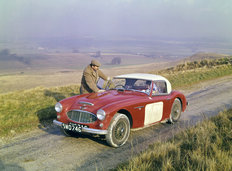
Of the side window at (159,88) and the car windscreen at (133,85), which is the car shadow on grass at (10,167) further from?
the side window at (159,88)

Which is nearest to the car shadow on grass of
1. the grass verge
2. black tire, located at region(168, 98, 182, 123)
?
the grass verge

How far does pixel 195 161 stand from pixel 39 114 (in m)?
5.99

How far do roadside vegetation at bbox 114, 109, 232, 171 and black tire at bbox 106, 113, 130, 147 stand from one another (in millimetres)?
886

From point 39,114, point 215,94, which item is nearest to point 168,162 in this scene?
point 39,114

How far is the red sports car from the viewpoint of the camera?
589cm

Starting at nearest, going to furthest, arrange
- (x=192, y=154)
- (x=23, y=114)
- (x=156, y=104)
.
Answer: (x=192, y=154)
(x=156, y=104)
(x=23, y=114)

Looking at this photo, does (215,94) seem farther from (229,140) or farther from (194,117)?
(229,140)

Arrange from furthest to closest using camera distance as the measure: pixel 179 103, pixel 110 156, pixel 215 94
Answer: pixel 215 94 < pixel 179 103 < pixel 110 156

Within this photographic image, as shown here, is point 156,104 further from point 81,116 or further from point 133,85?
point 81,116

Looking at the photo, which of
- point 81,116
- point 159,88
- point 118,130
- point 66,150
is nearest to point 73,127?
point 81,116

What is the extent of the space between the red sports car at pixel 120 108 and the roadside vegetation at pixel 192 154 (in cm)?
98

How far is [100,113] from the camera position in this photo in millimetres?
5781

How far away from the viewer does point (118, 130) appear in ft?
20.0

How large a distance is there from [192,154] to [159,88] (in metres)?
3.32
